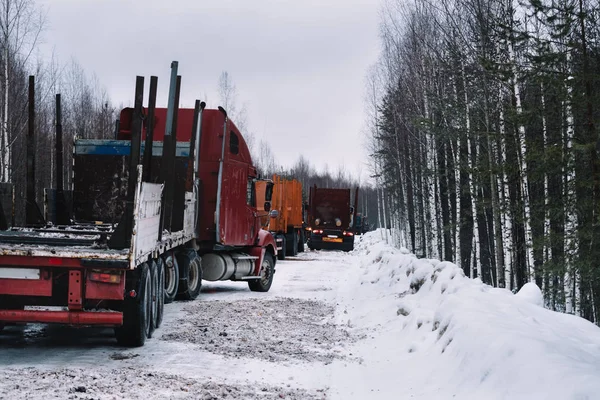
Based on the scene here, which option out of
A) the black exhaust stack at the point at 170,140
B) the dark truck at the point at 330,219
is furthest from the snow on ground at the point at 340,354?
the dark truck at the point at 330,219

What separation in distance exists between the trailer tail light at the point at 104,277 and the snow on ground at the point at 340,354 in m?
0.87

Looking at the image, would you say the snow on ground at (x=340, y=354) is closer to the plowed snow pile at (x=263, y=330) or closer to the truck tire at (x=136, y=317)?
the plowed snow pile at (x=263, y=330)

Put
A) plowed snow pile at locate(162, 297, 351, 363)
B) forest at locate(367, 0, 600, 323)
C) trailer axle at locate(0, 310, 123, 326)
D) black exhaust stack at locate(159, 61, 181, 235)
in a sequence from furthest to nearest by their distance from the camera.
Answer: forest at locate(367, 0, 600, 323) → black exhaust stack at locate(159, 61, 181, 235) → plowed snow pile at locate(162, 297, 351, 363) → trailer axle at locate(0, 310, 123, 326)

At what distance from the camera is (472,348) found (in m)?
6.77

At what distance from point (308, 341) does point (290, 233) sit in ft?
73.8

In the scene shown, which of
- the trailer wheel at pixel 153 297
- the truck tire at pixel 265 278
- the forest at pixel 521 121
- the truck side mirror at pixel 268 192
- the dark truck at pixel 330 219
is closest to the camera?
the trailer wheel at pixel 153 297

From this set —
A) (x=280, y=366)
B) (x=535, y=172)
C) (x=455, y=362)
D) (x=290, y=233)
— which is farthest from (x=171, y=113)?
(x=290, y=233)

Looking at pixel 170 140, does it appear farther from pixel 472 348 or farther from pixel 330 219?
pixel 330 219

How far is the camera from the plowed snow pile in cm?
863

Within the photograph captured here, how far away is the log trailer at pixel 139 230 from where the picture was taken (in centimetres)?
742

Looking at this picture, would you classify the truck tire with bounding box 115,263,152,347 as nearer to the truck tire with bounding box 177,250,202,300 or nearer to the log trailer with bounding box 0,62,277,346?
the log trailer with bounding box 0,62,277,346

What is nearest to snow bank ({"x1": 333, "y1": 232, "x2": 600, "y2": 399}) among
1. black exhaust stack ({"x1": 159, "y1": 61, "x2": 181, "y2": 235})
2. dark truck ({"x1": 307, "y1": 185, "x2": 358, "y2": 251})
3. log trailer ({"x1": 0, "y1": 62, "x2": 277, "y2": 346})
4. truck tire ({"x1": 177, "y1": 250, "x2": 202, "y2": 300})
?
log trailer ({"x1": 0, "y1": 62, "x2": 277, "y2": 346})

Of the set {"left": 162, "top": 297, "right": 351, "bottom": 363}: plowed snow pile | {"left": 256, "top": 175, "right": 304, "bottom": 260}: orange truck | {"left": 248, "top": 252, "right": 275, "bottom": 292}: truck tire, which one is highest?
{"left": 256, "top": 175, "right": 304, "bottom": 260}: orange truck

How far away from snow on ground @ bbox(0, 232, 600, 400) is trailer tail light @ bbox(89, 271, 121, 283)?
0.87 metres
